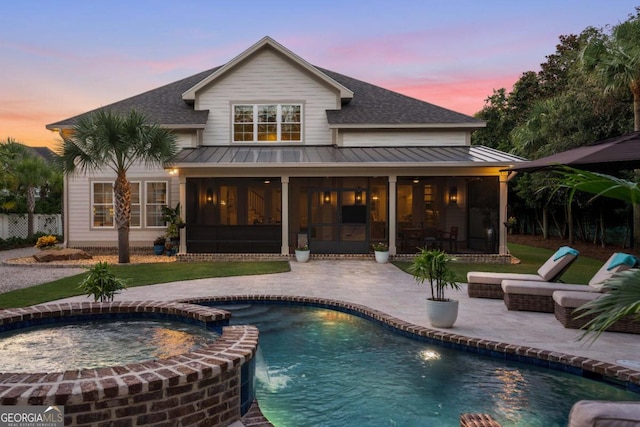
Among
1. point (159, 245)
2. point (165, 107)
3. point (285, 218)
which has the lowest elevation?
point (159, 245)

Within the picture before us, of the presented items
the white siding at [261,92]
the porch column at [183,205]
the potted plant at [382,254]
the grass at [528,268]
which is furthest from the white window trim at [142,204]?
the grass at [528,268]

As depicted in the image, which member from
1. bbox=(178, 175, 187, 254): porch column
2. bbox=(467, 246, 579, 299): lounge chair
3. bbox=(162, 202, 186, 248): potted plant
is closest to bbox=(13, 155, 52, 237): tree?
bbox=(162, 202, 186, 248): potted plant

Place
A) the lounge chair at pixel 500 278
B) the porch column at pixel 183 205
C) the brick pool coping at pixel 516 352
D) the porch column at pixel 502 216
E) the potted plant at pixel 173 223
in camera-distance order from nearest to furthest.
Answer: the brick pool coping at pixel 516 352
the lounge chair at pixel 500 278
the porch column at pixel 502 216
the porch column at pixel 183 205
the potted plant at pixel 173 223

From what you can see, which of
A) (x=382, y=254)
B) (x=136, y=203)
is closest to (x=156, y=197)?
(x=136, y=203)

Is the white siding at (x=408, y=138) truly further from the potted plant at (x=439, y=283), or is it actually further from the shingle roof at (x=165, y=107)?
the potted plant at (x=439, y=283)

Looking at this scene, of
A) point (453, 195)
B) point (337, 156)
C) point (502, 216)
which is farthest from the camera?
point (453, 195)

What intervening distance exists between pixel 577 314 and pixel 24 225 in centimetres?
2514

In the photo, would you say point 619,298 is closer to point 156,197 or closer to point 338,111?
point 338,111

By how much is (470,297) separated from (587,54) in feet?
37.8

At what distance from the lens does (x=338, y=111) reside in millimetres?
18422

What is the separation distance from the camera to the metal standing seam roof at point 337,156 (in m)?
15.1

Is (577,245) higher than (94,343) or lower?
lower

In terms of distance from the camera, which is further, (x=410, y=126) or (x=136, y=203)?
(x=410, y=126)

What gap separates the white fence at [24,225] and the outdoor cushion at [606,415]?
Answer: 25.7 m
